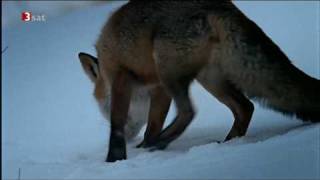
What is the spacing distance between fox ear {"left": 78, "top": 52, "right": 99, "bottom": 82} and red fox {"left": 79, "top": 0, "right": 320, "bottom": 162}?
531 millimetres

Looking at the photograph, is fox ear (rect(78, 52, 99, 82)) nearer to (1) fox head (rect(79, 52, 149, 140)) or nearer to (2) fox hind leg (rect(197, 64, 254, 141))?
(1) fox head (rect(79, 52, 149, 140))

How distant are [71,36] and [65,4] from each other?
12.1 ft

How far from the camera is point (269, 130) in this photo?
601 centimetres

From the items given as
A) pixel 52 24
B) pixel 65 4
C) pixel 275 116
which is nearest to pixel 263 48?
pixel 275 116

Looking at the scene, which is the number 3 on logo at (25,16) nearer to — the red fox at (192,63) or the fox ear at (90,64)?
the red fox at (192,63)

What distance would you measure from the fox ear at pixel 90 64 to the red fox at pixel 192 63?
0.53m

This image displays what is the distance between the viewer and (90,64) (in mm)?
7082

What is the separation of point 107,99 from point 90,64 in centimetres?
46

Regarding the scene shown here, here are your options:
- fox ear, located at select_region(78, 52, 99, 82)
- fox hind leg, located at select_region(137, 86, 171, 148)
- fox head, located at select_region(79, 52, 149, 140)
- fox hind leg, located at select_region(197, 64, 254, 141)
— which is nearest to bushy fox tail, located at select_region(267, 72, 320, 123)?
fox hind leg, located at select_region(197, 64, 254, 141)

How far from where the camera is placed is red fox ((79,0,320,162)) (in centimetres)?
569

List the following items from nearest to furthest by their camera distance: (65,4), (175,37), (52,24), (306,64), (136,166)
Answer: (136,166) < (175,37) < (65,4) < (306,64) < (52,24)

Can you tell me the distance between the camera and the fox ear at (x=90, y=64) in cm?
701

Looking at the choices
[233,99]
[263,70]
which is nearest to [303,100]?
[263,70]

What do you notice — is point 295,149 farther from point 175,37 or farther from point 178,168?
point 175,37
